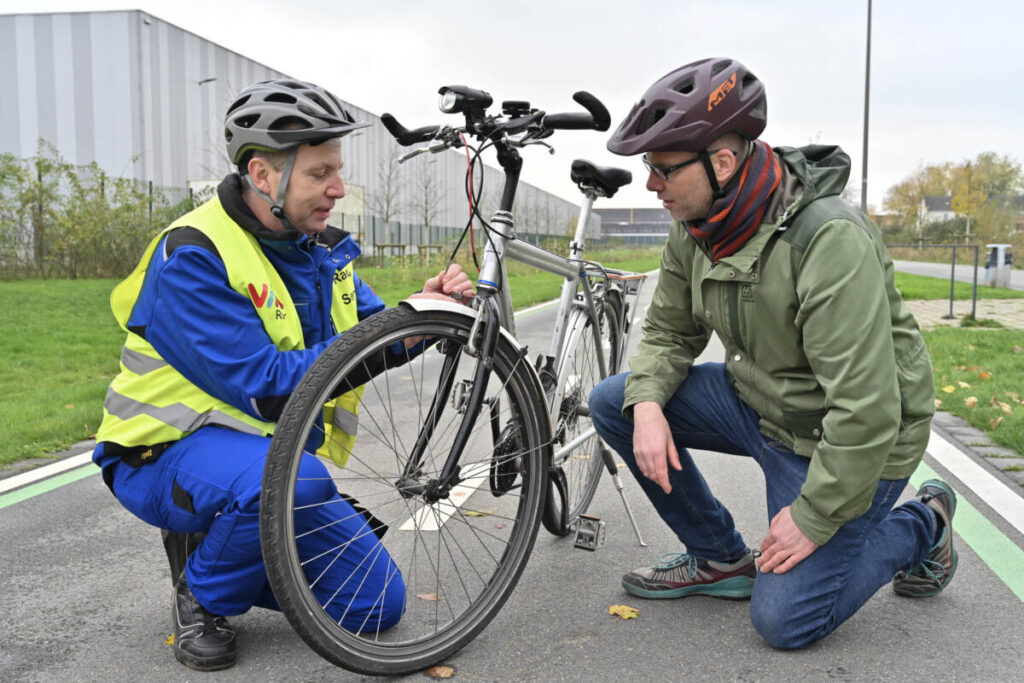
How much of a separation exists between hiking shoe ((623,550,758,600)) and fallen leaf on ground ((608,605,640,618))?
0.44 ft

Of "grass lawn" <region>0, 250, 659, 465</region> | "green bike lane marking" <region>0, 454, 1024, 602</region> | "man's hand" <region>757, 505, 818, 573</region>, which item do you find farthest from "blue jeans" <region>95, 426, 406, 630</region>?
"green bike lane marking" <region>0, 454, 1024, 602</region>

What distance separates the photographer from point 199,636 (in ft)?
9.50

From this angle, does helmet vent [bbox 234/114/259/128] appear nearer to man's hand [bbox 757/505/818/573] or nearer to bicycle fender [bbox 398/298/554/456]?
bicycle fender [bbox 398/298/554/456]

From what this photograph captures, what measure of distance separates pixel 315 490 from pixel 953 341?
34.8 ft

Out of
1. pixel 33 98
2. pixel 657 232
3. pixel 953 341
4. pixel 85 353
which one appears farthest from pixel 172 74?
pixel 657 232

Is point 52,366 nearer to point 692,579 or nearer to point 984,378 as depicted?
point 692,579

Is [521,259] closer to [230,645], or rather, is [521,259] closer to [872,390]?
[872,390]

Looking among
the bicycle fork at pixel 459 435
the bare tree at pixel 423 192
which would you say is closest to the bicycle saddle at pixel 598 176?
the bicycle fork at pixel 459 435

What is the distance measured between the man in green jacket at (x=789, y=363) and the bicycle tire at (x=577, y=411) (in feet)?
1.17

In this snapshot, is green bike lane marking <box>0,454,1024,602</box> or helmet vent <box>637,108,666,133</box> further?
green bike lane marking <box>0,454,1024,602</box>

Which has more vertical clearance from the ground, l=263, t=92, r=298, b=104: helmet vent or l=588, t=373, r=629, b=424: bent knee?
l=263, t=92, r=298, b=104: helmet vent

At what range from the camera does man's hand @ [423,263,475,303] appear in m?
3.00

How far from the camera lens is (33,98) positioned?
96.1 feet

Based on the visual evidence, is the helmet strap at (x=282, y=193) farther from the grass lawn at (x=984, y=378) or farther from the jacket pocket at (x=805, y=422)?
the grass lawn at (x=984, y=378)
